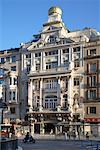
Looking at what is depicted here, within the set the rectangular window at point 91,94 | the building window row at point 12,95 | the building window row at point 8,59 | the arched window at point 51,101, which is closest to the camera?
the rectangular window at point 91,94

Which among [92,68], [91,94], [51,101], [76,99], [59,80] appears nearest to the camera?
[91,94]

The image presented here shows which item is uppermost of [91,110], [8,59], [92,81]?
[8,59]

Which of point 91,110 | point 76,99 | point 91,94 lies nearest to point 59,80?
point 76,99

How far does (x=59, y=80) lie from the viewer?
5541 cm

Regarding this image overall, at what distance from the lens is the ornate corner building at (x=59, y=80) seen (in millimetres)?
53750

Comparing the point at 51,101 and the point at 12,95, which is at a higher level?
the point at 12,95

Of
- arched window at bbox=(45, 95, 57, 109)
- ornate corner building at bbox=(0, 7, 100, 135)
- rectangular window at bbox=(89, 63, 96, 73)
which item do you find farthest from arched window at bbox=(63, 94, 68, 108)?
rectangular window at bbox=(89, 63, 96, 73)

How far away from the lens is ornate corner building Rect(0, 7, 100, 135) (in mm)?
53750

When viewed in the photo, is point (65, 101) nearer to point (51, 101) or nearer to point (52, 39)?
point (51, 101)

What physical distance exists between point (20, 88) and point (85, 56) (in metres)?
14.5

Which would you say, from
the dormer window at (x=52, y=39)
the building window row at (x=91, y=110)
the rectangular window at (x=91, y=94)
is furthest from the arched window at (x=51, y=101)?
the dormer window at (x=52, y=39)

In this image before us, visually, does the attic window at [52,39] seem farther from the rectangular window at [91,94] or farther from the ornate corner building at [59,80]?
the rectangular window at [91,94]

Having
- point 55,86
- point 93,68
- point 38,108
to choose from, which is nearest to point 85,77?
point 93,68

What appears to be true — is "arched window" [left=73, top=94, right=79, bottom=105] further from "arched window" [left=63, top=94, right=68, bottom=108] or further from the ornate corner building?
"arched window" [left=63, top=94, right=68, bottom=108]
